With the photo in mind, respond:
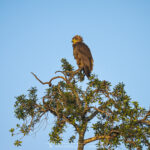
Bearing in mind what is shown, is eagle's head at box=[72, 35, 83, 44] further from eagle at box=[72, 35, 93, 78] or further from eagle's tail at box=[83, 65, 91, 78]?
eagle's tail at box=[83, 65, 91, 78]

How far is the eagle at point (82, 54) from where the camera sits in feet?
34.2

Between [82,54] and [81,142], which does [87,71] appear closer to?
[82,54]

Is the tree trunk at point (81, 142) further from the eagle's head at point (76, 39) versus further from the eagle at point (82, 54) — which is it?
the eagle's head at point (76, 39)

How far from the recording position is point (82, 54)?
10.8 metres

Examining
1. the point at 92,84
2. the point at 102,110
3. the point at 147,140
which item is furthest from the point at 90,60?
the point at 147,140

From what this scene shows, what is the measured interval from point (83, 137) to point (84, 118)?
0.79 m

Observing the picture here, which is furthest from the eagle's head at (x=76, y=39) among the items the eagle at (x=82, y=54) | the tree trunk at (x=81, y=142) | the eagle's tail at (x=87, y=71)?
the tree trunk at (x=81, y=142)

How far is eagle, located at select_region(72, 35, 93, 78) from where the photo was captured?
10414 mm

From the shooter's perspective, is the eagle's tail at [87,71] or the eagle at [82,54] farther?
the eagle at [82,54]

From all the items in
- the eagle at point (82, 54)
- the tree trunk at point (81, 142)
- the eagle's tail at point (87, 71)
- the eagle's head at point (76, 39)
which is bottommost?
the tree trunk at point (81, 142)

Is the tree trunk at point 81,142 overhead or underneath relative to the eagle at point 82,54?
underneath

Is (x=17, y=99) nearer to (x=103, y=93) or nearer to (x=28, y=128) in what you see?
(x=28, y=128)

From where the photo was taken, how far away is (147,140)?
865 centimetres

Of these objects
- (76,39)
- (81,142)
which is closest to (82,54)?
(76,39)
